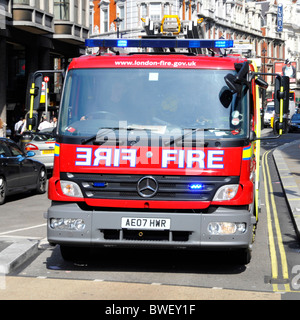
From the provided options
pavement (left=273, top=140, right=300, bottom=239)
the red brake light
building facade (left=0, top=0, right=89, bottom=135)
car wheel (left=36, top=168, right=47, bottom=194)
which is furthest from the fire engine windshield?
building facade (left=0, top=0, right=89, bottom=135)

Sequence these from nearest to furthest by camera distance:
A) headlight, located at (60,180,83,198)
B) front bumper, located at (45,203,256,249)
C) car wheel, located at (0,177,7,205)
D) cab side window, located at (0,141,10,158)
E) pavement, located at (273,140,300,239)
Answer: front bumper, located at (45,203,256,249) → headlight, located at (60,180,83,198) → pavement, located at (273,140,300,239) → car wheel, located at (0,177,7,205) → cab side window, located at (0,141,10,158)

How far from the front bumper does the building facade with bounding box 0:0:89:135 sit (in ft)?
75.6

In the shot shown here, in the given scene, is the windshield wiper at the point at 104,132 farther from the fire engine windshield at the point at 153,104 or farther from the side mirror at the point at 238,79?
the side mirror at the point at 238,79

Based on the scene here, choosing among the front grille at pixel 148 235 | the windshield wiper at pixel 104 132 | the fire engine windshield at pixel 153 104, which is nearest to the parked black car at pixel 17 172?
the fire engine windshield at pixel 153 104

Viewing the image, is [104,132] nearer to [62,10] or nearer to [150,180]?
[150,180]

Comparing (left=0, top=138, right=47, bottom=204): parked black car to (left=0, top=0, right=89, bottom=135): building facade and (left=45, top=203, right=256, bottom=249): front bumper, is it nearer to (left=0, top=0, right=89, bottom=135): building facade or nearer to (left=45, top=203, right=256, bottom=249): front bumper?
(left=45, top=203, right=256, bottom=249): front bumper

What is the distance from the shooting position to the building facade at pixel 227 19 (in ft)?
220

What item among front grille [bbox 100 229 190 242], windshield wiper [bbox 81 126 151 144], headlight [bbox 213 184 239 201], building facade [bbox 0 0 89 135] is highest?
building facade [bbox 0 0 89 135]

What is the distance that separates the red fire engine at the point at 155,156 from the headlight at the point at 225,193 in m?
0.01

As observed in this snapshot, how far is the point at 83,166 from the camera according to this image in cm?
840

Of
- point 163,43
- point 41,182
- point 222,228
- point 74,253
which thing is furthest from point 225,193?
point 41,182

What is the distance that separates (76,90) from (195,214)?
2179 mm

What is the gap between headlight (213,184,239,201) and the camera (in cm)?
824
